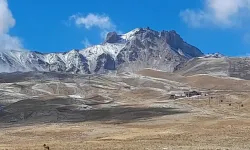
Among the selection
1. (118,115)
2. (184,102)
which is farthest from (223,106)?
(118,115)

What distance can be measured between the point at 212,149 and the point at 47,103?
498 feet

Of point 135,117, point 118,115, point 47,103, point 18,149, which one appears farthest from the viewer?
point 47,103

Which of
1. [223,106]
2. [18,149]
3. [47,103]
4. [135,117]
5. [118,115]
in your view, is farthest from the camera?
[47,103]

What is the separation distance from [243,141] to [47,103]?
474 feet

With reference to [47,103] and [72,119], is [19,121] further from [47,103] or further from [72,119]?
[47,103]

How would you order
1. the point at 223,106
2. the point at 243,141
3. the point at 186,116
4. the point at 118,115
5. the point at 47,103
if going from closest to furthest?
the point at 243,141 < the point at 186,116 < the point at 118,115 < the point at 223,106 < the point at 47,103

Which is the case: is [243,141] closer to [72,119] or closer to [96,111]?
[72,119]

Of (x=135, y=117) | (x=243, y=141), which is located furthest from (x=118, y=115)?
(x=243, y=141)

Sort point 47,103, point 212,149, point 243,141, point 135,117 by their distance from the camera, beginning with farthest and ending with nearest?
point 47,103 < point 135,117 < point 243,141 < point 212,149

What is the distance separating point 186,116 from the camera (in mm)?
129375

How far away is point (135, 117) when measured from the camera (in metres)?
141

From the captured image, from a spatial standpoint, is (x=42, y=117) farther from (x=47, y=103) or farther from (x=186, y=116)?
(x=186, y=116)

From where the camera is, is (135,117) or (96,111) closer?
(135,117)

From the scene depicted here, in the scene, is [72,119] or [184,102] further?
[184,102]
